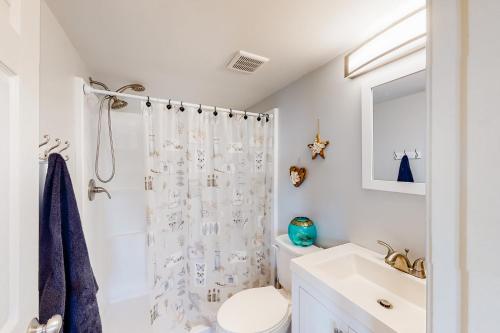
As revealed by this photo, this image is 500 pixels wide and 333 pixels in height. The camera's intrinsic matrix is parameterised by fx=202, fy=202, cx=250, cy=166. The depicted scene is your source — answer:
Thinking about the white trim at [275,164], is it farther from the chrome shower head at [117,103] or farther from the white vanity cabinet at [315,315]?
the chrome shower head at [117,103]

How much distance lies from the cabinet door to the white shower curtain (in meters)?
0.88

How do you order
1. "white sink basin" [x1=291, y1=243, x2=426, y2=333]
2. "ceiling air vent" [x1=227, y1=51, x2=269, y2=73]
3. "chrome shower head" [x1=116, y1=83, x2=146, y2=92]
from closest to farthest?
1. "white sink basin" [x1=291, y1=243, x2=426, y2=333]
2. "ceiling air vent" [x1=227, y1=51, x2=269, y2=73]
3. "chrome shower head" [x1=116, y1=83, x2=146, y2=92]

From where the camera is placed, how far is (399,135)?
3.74 feet

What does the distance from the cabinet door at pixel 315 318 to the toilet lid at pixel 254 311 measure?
286 mm

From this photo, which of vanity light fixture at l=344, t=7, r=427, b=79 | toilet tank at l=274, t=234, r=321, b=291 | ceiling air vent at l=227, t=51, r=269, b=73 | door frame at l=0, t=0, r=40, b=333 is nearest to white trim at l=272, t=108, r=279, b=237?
Result: toilet tank at l=274, t=234, r=321, b=291

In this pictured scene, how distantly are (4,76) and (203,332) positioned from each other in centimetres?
193

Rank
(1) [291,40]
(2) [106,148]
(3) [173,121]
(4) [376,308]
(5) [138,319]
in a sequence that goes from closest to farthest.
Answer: (4) [376,308] < (1) [291,40] < (3) [173,121] < (5) [138,319] < (2) [106,148]

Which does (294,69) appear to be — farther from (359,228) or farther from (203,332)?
(203,332)

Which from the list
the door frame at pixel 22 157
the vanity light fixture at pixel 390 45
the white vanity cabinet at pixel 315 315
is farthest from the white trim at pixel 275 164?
the door frame at pixel 22 157

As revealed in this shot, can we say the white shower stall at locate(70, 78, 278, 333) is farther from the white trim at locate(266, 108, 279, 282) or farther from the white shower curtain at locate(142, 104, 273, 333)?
the white shower curtain at locate(142, 104, 273, 333)

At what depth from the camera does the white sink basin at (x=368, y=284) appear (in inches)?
30.1

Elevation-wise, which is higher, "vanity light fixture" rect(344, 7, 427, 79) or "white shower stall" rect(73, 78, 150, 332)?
"vanity light fixture" rect(344, 7, 427, 79)

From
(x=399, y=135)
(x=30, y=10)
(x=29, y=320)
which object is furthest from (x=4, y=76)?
(x=399, y=135)

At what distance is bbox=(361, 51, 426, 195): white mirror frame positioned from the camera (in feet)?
3.43
